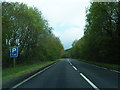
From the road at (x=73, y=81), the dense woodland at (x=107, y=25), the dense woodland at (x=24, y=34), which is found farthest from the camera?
the dense woodland at (x=107, y=25)

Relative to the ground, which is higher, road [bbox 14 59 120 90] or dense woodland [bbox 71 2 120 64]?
dense woodland [bbox 71 2 120 64]

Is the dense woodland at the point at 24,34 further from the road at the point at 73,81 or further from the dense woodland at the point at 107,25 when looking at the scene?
the road at the point at 73,81

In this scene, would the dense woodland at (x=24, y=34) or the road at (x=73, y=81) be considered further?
the dense woodland at (x=24, y=34)

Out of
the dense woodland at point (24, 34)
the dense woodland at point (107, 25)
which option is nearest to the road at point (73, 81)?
the dense woodland at point (24, 34)

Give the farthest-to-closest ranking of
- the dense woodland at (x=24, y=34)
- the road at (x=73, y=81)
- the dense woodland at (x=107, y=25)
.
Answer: the dense woodland at (x=107, y=25) < the dense woodland at (x=24, y=34) < the road at (x=73, y=81)

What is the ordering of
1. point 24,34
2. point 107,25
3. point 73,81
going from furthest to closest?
1. point 24,34
2. point 107,25
3. point 73,81

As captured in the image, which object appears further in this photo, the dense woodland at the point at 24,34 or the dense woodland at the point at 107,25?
the dense woodland at the point at 107,25

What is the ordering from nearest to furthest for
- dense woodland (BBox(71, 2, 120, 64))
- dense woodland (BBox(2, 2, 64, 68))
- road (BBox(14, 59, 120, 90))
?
1. road (BBox(14, 59, 120, 90))
2. dense woodland (BBox(2, 2, 64, 68))
3. dense woodland (BBox(71, 2, 120, 64))

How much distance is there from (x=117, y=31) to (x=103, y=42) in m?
3.38

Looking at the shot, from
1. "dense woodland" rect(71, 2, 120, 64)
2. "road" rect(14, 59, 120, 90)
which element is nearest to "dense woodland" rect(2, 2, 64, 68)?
"dense woodland" rect(71, 2, 120, 64)

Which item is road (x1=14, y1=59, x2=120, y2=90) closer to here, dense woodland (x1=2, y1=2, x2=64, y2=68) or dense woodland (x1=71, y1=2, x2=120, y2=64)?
dense woodland (x1=2, y1=2, x2=64, y2=68)

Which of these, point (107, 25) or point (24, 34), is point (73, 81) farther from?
point (24, 34)

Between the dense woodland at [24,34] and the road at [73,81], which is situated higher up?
the dense woodland at [24,34]

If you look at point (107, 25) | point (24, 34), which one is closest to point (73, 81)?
point (107, 25)
